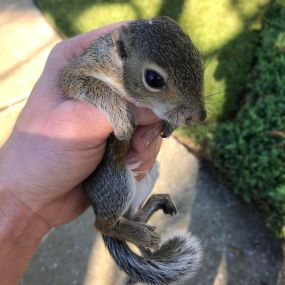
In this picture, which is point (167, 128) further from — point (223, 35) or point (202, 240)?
point (223, 35)

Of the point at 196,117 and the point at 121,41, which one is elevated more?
the point at 121,41

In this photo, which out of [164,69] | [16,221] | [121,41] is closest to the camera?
[164,69]

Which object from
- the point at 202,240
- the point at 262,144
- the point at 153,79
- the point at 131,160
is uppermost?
the point at 153,79

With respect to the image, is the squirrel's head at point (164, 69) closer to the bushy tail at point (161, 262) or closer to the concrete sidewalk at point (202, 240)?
the bushy tail at point (161, 262)

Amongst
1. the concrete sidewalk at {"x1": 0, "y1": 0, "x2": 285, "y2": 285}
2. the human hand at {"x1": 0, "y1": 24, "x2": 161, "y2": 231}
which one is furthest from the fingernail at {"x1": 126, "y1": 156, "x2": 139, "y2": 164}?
the concrete sidewalk at {"x1": 0, "y1": 0, "x2": 285, "y2": 285}

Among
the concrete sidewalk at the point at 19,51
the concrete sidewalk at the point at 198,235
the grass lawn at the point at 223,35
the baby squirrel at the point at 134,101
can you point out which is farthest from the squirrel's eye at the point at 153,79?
the concrete sidewalk at the point at 19,51

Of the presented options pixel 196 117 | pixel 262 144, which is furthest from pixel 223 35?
pixel 196 117

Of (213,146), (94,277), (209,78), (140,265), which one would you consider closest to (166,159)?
(213,146)
